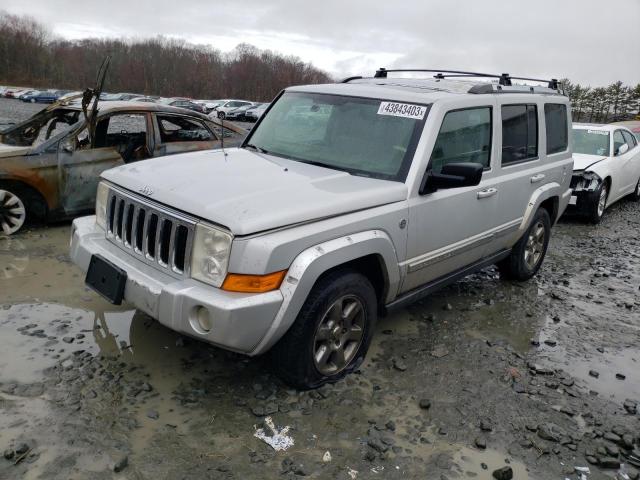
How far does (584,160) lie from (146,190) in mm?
8272

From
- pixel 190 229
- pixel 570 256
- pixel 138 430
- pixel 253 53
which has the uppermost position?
pixel 253 53

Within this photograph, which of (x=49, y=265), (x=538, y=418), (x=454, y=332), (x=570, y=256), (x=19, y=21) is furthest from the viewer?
(x=19, y=21)

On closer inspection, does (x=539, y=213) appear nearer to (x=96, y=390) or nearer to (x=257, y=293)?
(x=257, y=293)

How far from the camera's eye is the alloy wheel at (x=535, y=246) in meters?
5.66

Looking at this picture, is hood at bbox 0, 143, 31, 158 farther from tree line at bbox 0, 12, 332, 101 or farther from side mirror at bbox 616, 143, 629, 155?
tree line at bbox 0, 12, 332, 101

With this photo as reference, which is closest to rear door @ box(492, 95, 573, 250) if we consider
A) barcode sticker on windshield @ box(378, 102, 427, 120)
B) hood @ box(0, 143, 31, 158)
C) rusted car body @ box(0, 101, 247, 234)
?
barcode sticker on windshield @ box(378, 102, 427, 120)

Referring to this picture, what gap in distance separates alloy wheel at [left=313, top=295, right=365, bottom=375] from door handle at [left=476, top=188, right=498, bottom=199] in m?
1.51

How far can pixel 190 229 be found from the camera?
302cm

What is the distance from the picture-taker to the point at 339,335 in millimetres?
3535

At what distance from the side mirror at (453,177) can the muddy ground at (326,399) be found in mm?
1343

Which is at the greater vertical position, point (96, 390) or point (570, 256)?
point (570, 256)

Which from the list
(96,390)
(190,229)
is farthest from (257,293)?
(96,390)

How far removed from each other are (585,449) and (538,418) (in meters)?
0.33

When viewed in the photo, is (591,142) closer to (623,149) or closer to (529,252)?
(623,149)
